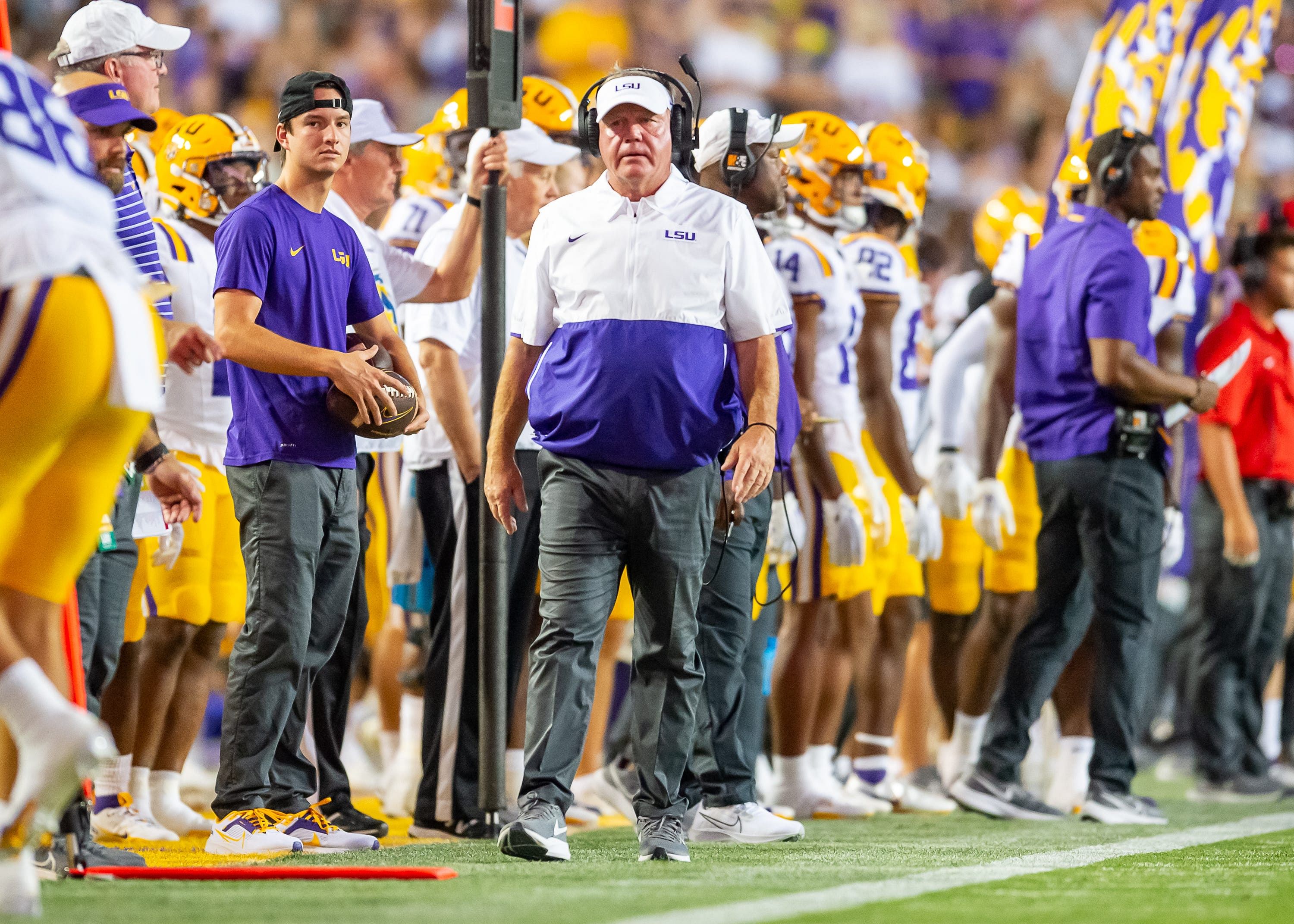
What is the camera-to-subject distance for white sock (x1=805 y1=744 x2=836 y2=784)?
741 centimetres

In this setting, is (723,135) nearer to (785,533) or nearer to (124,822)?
(785,533)

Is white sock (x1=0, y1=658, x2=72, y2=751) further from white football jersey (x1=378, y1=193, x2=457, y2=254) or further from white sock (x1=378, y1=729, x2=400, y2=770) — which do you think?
white sock (x1=378, y1=729, x2=400, y2=770)

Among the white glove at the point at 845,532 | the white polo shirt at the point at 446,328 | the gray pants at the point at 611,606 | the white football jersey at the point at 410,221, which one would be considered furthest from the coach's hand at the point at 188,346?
the white glove at the point at 845,532

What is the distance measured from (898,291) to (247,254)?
3.22 metres

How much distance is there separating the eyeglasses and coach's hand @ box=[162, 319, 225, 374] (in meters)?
1.57

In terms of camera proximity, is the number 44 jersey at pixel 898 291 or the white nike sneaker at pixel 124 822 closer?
the white nike sneaker at pixel 124 822

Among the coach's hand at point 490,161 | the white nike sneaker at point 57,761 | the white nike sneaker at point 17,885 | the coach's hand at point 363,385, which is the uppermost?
the coach's hand at point 490,161

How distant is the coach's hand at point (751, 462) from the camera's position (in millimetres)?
4996

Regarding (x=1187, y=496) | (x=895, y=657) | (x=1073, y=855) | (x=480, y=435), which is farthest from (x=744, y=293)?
(x=1187, y=496)

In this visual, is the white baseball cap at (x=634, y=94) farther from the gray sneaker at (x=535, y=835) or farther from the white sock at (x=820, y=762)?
the white sock at (x=820, y=762)

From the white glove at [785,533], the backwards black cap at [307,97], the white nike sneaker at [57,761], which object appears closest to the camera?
the white nike sneaker at [57,761]

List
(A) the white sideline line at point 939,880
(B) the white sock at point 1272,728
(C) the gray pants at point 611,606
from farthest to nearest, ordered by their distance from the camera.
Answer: (B) the white sock at point 1272,728, (C) the gray pants at point 611,606, (A) the white sideline line at point 939,880

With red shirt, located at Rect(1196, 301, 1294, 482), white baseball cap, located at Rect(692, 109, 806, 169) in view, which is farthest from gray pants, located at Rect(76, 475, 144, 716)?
red shirt, located at Rect(1196, 301, 1294, 482)

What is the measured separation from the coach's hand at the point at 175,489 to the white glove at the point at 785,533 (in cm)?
234
